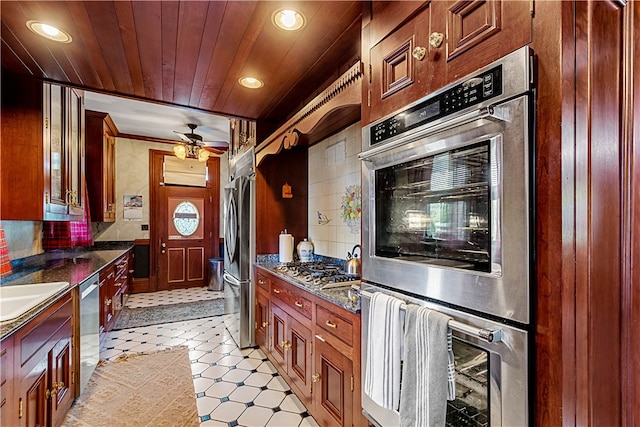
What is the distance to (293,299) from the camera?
2168 mm

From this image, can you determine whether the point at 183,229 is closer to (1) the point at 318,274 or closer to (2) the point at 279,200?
(2) the point at 279,200

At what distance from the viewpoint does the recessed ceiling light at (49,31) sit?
161cm

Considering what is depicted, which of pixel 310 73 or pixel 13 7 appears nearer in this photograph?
pixel 13 7

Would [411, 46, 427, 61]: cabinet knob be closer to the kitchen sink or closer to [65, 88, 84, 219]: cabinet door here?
the kitchen sink

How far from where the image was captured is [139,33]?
1679 millimetres

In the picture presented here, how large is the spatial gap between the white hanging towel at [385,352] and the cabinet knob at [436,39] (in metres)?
0.96

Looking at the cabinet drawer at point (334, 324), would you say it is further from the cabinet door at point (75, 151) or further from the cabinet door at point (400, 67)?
the cabinet door at point (75, 151)

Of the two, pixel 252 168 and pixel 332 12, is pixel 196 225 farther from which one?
pixel 332 12

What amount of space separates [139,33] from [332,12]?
106cm

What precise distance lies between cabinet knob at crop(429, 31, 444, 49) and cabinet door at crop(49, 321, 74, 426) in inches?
96.6

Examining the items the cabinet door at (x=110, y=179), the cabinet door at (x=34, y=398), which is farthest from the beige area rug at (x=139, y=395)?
the cabinet door at (x=110, y=179)

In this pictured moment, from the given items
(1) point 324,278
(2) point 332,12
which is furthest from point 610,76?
(1) point 324,278

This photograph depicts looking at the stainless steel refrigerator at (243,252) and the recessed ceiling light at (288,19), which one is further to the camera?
the stainless steel refrigerator at (243,252)

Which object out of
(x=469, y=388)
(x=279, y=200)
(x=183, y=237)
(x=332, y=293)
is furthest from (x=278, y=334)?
(x=183, y=237)
